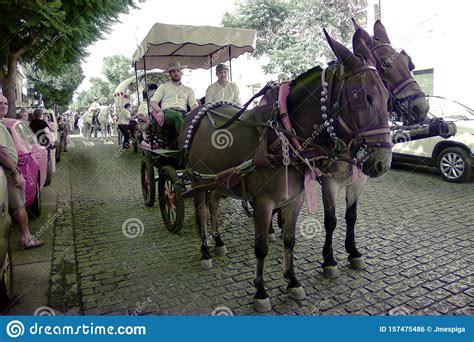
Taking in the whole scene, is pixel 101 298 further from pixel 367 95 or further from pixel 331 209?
pixel 367 95

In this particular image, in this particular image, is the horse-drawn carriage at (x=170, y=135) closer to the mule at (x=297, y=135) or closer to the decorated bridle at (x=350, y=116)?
the mule at (x=297, y=135)

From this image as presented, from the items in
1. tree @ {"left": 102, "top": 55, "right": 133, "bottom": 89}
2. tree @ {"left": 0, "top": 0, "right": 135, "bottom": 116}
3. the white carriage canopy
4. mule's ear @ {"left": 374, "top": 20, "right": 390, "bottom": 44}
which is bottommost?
mule's ear @ {"left": 374, "top": 20, "right": 390, "bottom": 44}

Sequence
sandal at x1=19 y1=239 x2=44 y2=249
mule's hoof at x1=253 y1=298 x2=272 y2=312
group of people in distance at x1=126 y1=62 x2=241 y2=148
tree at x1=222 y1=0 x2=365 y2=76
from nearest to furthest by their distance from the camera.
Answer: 1. mule's hoof at x1=253 y1=298 x2=272 y2=312
2. sandal at x1=19 y1=239 x2=44 y2=249
3. group of people in distance at x1=126 y1=62 x2=241 y2=148
4. tree at x1=222 y1=0 x2=365 y2=76

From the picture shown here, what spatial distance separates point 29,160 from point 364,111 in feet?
17.1

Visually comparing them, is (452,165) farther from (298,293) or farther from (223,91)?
(298,293)

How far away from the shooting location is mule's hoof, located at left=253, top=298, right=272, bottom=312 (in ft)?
10.9

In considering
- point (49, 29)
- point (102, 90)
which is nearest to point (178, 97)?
point (49, 29)

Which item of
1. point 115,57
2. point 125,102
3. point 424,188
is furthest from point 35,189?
point 115,57

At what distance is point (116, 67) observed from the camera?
49312mm

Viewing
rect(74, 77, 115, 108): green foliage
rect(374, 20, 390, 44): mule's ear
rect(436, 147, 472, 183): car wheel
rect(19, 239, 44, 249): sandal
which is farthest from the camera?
rect(74, 77, 115, 108): green foliage

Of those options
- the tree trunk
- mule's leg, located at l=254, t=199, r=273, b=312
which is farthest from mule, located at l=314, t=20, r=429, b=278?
the tree trunk

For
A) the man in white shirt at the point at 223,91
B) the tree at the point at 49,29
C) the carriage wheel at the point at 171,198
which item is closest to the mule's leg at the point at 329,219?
the carriage wheel at the point at 171,198

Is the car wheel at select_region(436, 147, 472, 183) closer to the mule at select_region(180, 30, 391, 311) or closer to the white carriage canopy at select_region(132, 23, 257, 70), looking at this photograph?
the white carriage canopy at select_region(132, 23, 257, 70)

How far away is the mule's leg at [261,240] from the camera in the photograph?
→ 10.4ft
